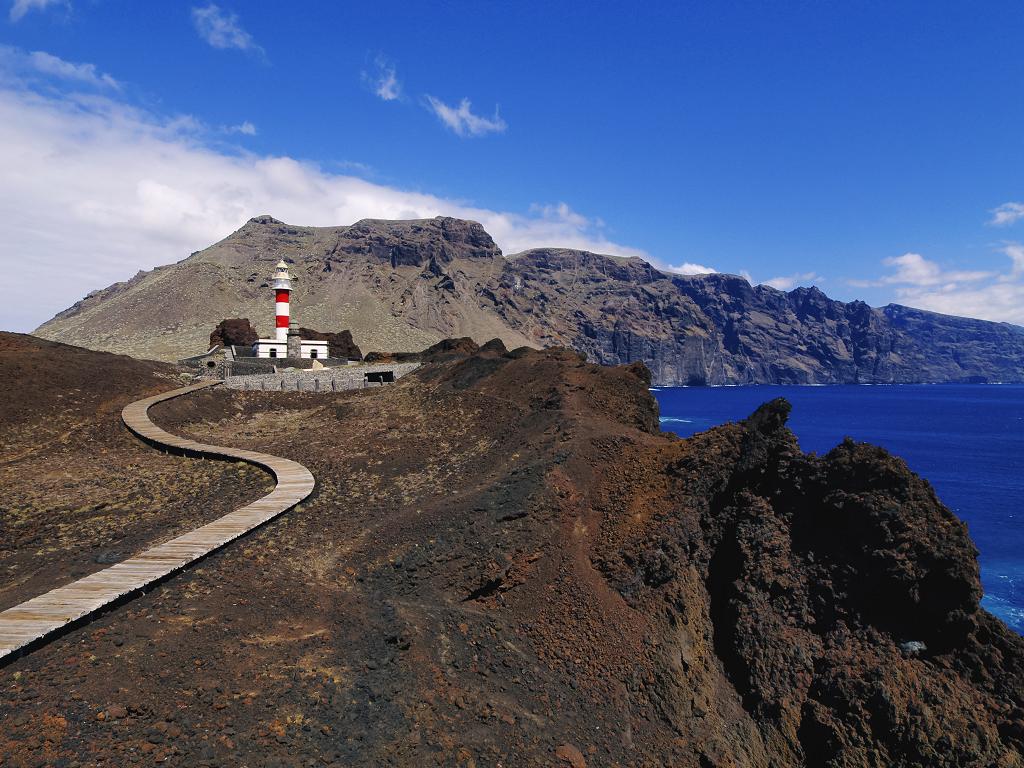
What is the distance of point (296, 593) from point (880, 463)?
518 inches

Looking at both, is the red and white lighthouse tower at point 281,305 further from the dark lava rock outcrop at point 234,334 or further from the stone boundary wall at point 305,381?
the stone boundary wall at point 305,381

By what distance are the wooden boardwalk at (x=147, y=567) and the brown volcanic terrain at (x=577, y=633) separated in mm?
318

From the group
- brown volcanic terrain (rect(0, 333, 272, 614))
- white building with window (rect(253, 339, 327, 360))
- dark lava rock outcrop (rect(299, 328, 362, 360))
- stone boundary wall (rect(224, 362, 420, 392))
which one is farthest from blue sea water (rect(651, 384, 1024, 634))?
dark lava rock outcrop (rect(299, 328, 362, 360))

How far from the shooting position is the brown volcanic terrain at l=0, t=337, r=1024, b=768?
7.88m

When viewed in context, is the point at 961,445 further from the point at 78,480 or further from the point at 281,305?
the point at 78,480

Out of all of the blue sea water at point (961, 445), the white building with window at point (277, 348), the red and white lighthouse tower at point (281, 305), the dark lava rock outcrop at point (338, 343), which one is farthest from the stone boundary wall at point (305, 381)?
the blue sea water at point (961, 445)

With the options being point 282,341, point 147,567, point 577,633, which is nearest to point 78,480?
point 147,567

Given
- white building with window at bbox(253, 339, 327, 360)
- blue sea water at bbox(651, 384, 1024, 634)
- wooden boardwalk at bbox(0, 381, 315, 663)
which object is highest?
white building with window at bbox(253, 339, 327, 360)

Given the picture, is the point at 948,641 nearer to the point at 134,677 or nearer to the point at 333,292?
the point at 134,677

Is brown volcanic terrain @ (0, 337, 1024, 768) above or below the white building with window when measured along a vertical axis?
below

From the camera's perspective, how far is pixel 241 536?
12984 millimetres

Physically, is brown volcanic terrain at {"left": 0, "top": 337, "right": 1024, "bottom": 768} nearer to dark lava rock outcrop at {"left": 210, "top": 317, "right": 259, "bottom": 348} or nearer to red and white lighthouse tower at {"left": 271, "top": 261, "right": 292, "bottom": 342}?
red and white lighthouse tower at {"left": 271, "top": 261, "right": 292, "bottom": 342}

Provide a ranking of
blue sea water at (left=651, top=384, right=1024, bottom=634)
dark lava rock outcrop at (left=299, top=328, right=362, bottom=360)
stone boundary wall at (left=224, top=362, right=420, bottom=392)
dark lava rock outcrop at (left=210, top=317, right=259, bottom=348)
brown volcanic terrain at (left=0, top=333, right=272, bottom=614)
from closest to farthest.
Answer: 1. brown volcanic terrain at (left=0, top=333, right=272, bottom=614)
2. blue sea water at (left=651, top=384, right=1024, bottom=634)
3. stone boundary wall at (left=224, top=362, right=420, bottom=392)
4. dark lava rock outcrop at (left=299, top=328, right=362, bottom=360)
5. dark lava rock outcrop at (left=210, top=317, right=259, bottom=348)

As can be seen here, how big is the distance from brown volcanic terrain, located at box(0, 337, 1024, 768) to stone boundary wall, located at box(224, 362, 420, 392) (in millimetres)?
16714
